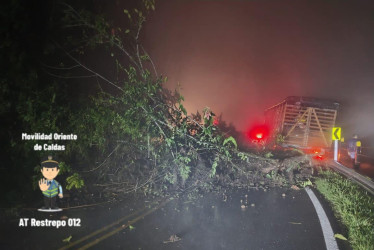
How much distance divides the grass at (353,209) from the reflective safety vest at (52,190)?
507 centimetres

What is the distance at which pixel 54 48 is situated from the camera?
210 inches

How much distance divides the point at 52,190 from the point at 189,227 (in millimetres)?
2798

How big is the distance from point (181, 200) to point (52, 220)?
8.15 feet

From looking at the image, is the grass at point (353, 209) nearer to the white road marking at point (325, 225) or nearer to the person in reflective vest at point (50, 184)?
the white road marking at point (325, 225)

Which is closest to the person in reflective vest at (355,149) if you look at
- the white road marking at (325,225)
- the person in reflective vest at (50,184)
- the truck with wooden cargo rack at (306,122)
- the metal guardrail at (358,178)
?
the metal guardrail at (358,178)

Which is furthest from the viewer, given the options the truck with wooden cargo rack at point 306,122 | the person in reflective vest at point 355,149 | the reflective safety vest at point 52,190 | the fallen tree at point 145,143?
the truck with wooden cargo rack at point 306,122

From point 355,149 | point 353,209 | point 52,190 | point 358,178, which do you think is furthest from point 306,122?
point 52,190

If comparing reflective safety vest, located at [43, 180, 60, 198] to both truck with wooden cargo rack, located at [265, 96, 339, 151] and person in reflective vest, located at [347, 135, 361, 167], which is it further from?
person in reflective vest, located at [347, 135, 361, 167]

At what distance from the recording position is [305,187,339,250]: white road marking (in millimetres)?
3449

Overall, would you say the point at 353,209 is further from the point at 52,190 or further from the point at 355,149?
the point at 355,149

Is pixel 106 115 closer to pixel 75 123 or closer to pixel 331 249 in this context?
pixel 75 123

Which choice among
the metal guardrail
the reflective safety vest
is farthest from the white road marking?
the reflective safety vest

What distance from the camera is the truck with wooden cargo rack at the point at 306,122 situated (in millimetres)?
11688

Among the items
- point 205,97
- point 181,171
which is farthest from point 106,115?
point 205,97
